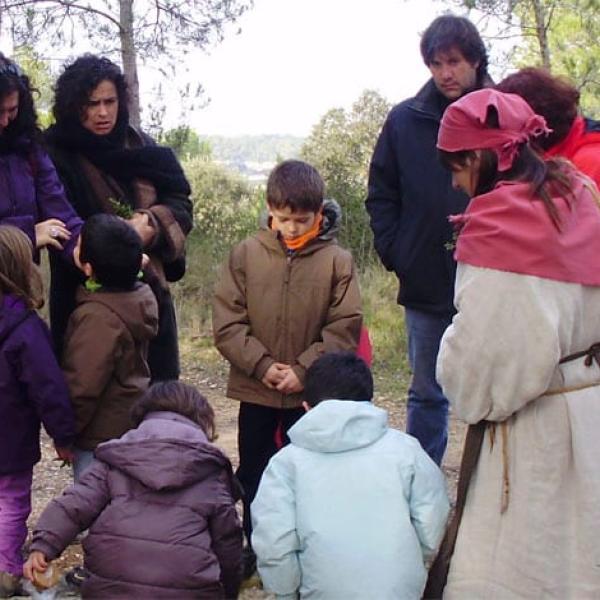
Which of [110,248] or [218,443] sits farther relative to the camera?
[218,443]

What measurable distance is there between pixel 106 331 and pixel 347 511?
1307 mm

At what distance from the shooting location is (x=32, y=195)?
4.09 meters

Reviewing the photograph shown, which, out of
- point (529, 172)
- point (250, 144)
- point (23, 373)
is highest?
point (529, 172)

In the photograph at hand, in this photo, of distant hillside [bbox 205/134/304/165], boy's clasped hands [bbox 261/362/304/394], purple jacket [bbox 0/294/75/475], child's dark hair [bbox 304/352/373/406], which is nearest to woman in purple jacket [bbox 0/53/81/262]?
purple jacket [bbox 0/294/75/475]

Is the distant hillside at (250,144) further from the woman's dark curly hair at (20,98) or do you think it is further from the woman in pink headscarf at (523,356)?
the woman in pink headscarf at (523,356)

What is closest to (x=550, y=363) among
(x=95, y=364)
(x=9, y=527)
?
(x=95, y=364)

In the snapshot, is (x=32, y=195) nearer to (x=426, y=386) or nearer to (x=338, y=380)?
(x=338, y=380)

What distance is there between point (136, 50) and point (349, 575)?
256 inches

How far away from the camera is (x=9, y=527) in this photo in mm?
4008

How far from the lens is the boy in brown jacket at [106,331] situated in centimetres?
387

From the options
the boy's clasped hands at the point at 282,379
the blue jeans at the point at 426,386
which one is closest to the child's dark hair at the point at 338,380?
the boy's clasped hands at the point at 282,379

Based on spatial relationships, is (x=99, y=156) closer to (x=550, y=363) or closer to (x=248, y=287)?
(x=248, y=287)

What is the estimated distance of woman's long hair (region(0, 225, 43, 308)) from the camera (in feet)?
12.5

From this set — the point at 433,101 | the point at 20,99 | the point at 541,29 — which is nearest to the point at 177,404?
the point at 20,99
